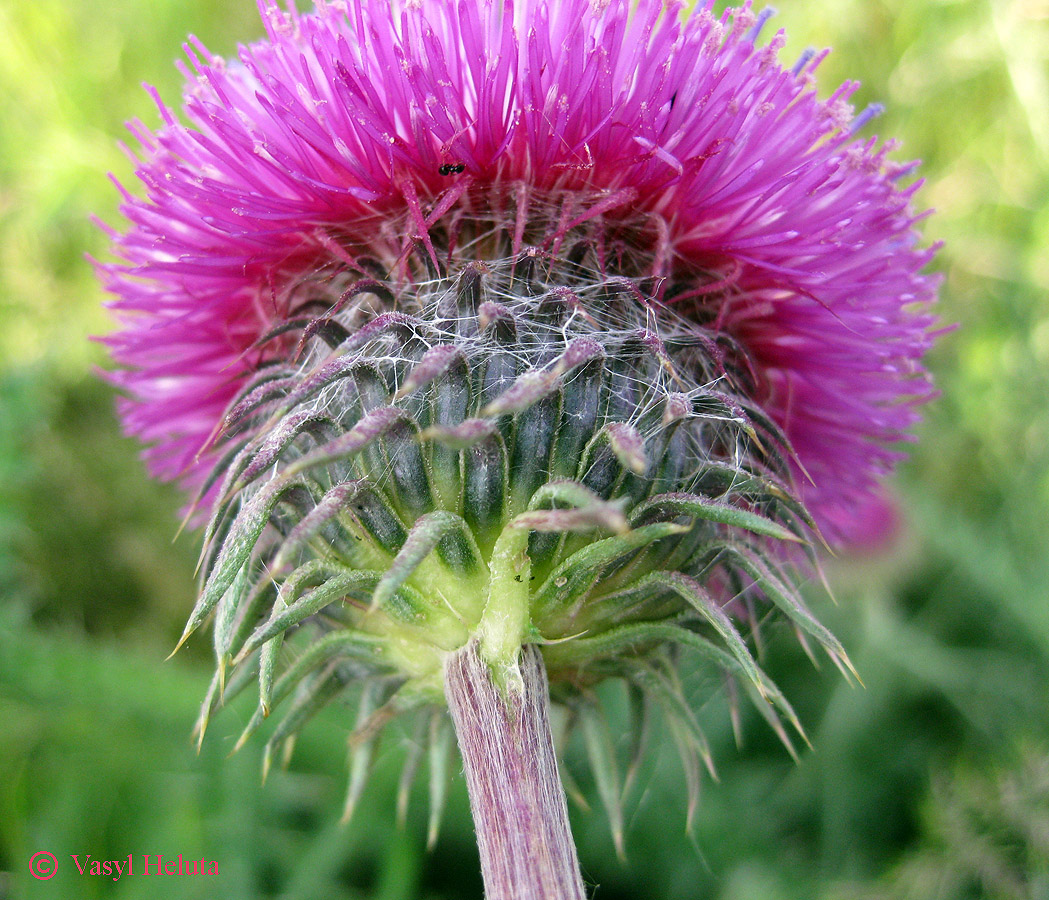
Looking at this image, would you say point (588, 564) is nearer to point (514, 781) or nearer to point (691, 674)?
point (514, 781)

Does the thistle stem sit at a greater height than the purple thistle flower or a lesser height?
lesser

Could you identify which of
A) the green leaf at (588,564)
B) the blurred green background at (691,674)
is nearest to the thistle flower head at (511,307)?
the green leaf at (588,564)

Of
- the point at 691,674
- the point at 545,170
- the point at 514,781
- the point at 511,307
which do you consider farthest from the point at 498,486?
the point at 691,674

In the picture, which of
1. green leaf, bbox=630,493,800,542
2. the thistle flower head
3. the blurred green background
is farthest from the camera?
the blurred green background

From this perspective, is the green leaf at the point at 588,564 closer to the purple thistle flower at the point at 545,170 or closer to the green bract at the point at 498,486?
the green bract at the point at 498,486

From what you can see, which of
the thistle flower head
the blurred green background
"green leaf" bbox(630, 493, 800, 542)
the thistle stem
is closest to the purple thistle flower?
the thistle flower head

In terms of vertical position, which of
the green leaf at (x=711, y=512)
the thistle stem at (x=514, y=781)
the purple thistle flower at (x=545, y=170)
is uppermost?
the purple thistle flower at (x=545, y=170)

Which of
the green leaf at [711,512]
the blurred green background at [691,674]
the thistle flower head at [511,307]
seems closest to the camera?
the green leaf at [711,512]

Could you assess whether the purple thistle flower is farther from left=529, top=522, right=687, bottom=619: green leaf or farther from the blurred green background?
the blurred green background
